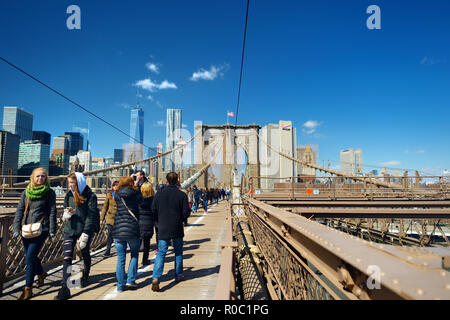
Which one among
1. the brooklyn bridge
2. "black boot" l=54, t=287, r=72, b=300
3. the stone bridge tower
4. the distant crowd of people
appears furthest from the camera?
the stone bridge tower

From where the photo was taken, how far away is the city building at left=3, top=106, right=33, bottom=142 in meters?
140

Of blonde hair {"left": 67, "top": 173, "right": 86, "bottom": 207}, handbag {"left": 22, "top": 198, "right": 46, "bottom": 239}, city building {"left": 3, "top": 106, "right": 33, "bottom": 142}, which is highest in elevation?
city building {"left": 3, "top": 106, "right": 33, "bottom": 142}

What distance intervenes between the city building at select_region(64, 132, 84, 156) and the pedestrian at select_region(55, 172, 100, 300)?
162 metres

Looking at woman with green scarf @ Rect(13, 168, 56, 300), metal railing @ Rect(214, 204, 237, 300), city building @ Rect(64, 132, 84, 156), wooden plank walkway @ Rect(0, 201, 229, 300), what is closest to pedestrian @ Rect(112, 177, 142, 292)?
wooden plank walkway @ Rect(0, 201, 229, 300)

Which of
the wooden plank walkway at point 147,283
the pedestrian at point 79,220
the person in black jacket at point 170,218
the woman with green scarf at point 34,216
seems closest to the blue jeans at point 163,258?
the person in black jacket at point 170,218

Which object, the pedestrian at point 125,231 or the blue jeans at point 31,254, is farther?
the pedestrian at point 125,231

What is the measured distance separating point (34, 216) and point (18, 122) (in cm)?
18579

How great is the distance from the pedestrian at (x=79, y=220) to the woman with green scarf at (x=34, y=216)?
21 cm

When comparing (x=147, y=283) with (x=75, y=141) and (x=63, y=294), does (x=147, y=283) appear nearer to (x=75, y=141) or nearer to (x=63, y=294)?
(x=63, y=294)

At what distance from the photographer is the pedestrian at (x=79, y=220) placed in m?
3.51

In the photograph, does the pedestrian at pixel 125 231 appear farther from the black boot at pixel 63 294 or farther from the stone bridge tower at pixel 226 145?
the stone bridge tower at pixel 226 145

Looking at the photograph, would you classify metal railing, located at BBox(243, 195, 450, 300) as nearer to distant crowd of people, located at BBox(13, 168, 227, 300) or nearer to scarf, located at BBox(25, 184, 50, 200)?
distant crowd of people, located at BBox(13, 168, 227, 300)

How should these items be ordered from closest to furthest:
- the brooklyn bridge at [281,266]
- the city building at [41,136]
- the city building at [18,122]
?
1. the brooklyn bridge at [281,266]
2. the city building at [41,136]
3. the city building at [18,122]
